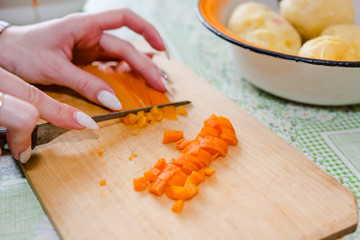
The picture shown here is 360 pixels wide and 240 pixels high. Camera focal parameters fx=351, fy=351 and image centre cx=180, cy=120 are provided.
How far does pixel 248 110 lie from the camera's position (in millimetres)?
1370

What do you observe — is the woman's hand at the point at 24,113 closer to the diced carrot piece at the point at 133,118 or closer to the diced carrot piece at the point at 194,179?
the diced carrot piece at the point at 133,118

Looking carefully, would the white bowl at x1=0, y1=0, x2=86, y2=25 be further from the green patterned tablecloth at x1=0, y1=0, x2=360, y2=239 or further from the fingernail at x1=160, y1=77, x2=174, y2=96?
the fingernail at x1=160, y1=77, x2=174, y2=96

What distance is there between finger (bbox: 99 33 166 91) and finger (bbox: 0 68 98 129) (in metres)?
0.38

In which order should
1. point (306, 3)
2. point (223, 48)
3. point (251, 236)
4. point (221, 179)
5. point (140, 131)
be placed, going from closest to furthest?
point (251, 236), point (221, 179), point (140, 131), point (306, 3), point (223, 48)

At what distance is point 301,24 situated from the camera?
4.58 feet

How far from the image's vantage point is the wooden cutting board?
847 millimetres

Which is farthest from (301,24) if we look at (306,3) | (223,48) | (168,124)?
(168,124)

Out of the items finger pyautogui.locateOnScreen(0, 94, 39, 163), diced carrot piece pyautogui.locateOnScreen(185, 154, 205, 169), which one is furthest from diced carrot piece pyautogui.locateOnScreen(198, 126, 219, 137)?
finger pyautogui.locateOnScreen(0, 94, 39, 163)

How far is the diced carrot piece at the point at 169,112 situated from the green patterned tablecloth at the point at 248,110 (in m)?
0.31

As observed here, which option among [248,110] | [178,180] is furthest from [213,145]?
[248,110]

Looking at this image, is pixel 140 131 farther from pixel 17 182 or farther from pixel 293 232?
pixel 293 232

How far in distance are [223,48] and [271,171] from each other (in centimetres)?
98

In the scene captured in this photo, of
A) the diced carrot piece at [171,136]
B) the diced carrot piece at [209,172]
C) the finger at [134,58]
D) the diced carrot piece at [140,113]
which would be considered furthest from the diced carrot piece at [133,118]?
the diced carrot piece at [209,172]

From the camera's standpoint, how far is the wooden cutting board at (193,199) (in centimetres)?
85
